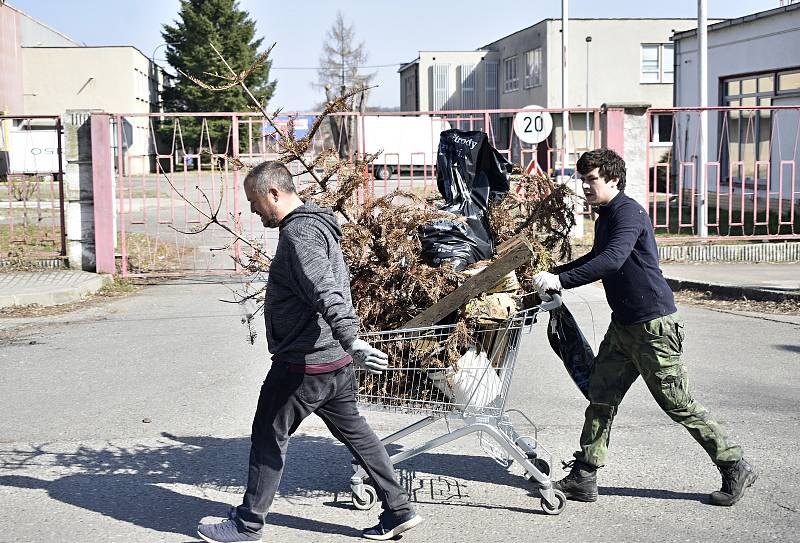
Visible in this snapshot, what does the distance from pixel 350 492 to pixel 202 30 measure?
63423 mm

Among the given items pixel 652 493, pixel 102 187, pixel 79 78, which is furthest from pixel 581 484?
pixel 79 78

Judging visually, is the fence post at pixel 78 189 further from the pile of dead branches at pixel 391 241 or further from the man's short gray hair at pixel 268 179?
the man's short gray hair at pixel 268 179

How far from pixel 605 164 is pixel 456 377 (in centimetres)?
141

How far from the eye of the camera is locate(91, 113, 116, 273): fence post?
13984 millimetres

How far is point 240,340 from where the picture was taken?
10086 mm

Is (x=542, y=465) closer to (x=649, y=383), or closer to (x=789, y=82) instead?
(x=649, y=383)

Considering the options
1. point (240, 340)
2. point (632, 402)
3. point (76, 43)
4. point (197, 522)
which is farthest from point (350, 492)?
point (76, 43)

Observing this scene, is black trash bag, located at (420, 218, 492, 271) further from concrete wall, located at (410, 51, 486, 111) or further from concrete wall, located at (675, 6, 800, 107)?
concrete wall, located at (410, 51, 486, 111)

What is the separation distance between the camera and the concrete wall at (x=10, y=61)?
175 feet

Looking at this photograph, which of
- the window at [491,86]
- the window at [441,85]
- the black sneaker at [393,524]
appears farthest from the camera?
the window at [441,85]

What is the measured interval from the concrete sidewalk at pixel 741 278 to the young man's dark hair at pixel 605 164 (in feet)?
24.7

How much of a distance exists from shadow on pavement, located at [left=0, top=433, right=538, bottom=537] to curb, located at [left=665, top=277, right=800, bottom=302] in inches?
287

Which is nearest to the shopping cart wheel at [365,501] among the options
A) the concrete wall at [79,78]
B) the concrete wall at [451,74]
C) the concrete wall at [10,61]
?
the concrete wall at [10,61]

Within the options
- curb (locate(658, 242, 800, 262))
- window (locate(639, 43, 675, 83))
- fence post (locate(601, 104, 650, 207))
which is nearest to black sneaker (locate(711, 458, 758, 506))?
fence post (locate(601, 104, 650, 207))
